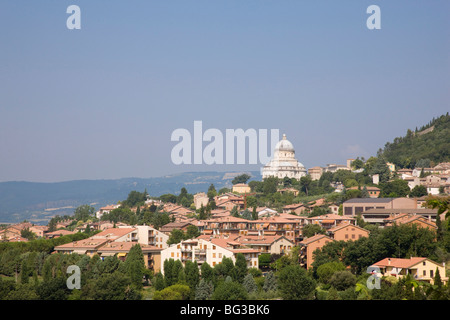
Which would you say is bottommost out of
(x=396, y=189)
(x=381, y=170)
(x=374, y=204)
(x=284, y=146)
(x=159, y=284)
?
(x=159, y=284)

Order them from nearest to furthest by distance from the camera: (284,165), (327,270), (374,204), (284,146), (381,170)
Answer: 1. (327,270)
2. (374,204)
3. (381,170)
4. (284,165)
5. (284,146)

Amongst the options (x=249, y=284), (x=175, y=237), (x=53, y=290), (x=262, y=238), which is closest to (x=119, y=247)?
(x=175, y=237)

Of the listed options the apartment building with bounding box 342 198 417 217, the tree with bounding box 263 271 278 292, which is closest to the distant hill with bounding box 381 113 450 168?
the apartment building with bounding box 342 198 417 217

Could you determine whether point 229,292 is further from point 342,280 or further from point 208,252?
point 208,252

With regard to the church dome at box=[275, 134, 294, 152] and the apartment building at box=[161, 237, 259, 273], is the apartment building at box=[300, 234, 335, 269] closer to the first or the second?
the apartment building at box=[161, 237, 259, 273]

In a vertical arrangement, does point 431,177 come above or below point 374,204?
above

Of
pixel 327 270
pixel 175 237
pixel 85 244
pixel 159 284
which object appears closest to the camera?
pixel 327 270

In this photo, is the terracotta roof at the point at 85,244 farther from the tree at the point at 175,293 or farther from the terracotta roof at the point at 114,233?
the tree at the point at 175,293

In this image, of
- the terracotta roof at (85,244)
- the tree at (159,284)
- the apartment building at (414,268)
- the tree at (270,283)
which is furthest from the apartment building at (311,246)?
the terracotta roof at (85,244)
